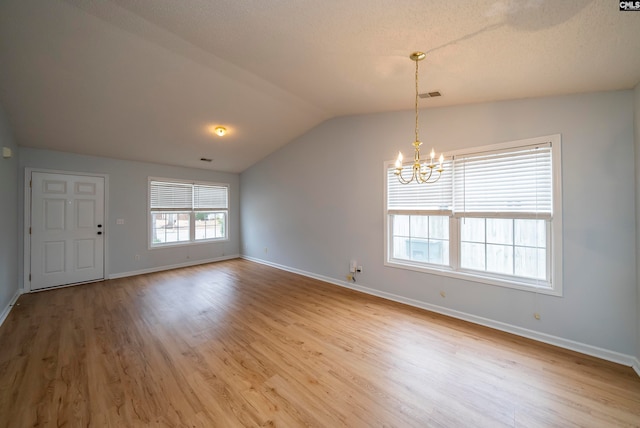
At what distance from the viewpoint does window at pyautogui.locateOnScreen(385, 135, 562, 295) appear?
8.52 feet

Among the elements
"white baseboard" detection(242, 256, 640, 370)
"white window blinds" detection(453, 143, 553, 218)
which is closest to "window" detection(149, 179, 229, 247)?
"white baseboard" detection(242, 256, 640, 370)

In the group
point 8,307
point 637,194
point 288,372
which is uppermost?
point 637,194

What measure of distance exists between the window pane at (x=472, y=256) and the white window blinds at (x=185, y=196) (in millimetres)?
5743

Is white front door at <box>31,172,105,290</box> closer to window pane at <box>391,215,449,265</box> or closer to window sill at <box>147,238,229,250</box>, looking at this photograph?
window sill at <box>147,238,229,250</box>

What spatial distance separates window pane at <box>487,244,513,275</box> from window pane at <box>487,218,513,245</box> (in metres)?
0.07

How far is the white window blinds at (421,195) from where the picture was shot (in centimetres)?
325

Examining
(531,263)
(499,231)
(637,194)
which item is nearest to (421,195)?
(499,231)

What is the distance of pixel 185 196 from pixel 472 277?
6083 millimetres

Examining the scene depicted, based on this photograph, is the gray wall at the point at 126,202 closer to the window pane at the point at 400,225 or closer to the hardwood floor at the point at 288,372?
the hardwood floor at the point at 288,372

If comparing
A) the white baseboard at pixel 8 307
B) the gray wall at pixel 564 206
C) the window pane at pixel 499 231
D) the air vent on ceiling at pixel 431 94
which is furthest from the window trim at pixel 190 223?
the window pane at pixel 499 231

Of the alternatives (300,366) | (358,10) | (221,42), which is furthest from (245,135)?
(300,366)

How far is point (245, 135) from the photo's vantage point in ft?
15.5

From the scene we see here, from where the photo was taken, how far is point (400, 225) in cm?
376

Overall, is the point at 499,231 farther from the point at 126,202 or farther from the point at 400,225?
the point at 126,202
